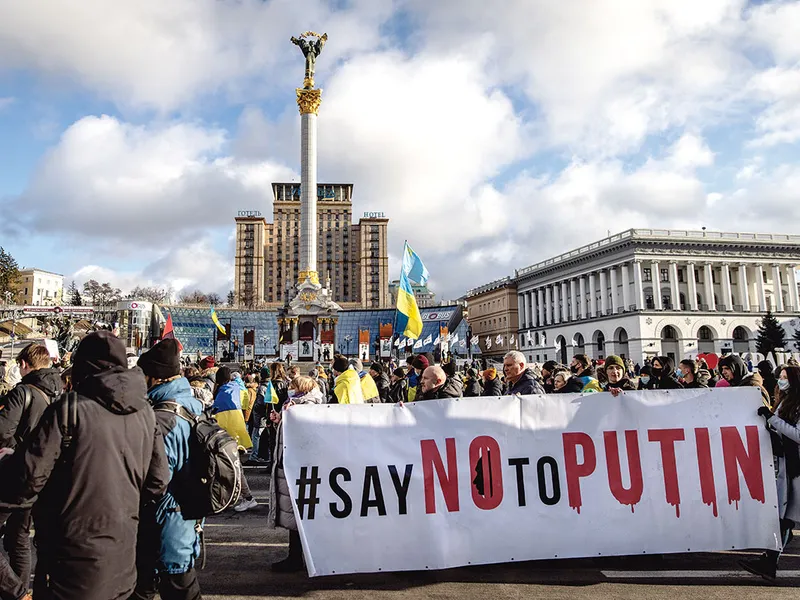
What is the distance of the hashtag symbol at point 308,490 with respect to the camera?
500cm

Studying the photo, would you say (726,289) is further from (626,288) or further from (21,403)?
(21,403)

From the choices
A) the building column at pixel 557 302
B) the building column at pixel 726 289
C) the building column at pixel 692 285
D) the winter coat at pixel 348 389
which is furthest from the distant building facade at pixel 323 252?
the winter coat at pixel 348 389

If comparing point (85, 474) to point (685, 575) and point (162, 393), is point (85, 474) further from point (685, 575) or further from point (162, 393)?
point (685, 575)

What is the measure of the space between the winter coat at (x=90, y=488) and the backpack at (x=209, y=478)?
0.43 meters

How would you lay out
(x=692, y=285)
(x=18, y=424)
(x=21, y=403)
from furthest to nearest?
(x=692, y=285)
(x=21, y=403)
(x=18, y=424)

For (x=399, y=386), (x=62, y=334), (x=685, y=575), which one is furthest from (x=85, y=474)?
(x=62, y=334)

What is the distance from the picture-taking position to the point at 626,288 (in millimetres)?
70125

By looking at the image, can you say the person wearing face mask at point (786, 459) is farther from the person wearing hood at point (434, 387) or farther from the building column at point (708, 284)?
the building column at point (708, 284)

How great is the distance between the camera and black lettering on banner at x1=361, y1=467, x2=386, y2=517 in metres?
5.05

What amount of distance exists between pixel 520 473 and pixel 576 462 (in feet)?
1.92

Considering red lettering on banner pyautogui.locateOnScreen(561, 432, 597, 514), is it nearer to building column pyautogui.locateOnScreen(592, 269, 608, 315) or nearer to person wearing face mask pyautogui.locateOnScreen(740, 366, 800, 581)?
person wearing face mask pyautogui.locateOnScreen(740, 366, 800, 581)

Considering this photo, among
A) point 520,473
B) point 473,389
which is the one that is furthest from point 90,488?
point 473,389

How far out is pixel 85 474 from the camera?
2.75 metres

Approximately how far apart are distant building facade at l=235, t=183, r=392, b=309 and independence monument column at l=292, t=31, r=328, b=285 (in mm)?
64127
